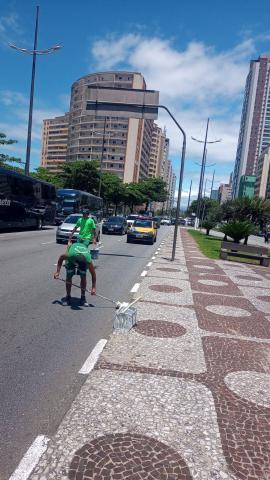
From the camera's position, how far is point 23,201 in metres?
26.2

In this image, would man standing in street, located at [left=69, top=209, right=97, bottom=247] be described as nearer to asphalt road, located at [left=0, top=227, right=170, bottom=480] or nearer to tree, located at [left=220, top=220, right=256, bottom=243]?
asphalt road, located at [left=0, top=227, right=170, bottom=480]

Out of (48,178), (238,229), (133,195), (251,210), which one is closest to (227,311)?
(238,229)

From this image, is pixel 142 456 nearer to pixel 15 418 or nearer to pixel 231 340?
pixel 15 418

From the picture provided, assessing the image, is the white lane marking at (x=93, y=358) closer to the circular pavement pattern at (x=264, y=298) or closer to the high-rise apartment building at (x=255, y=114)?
the circular pavement pattern at (x=264, y=298)

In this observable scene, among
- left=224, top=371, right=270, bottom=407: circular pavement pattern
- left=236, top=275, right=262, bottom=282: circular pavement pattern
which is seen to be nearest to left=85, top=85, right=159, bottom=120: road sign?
left=236, top=275, right=262, bottom=282: circular pavement pattern

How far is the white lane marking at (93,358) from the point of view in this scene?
457 centimetres

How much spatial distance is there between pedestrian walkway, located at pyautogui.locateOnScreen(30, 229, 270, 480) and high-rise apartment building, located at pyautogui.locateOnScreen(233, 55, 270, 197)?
7630 inches

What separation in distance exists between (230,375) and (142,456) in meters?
2.04

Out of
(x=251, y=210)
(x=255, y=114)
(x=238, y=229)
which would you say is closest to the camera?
(x=238, y=229)

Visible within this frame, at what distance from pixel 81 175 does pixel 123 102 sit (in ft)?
141

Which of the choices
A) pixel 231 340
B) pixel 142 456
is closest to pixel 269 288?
pixel 231 340

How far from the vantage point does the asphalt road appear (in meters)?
3.36

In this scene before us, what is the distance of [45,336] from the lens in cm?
563

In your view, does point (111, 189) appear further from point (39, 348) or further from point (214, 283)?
point (39, 348)
